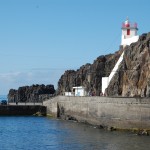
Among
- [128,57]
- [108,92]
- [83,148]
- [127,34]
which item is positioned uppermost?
[127,34]

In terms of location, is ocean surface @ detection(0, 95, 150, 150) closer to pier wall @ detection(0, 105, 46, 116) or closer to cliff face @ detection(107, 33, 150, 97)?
cliff face @ detection(107, 33, 150, 97)

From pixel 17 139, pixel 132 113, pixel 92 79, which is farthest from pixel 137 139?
pixel 92 79

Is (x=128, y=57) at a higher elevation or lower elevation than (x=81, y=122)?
higher

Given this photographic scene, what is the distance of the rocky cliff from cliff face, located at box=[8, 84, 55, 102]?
905 inches

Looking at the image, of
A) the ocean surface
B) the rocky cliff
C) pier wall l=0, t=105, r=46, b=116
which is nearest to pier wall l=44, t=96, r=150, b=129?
the ocean surface

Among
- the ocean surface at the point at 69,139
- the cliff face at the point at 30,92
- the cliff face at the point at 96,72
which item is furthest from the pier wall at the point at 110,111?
the cliff face at the point at 30,92

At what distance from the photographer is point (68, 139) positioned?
151 feet

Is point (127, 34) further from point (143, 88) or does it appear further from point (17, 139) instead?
point (17, 139)

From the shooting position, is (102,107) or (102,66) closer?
(102,107)

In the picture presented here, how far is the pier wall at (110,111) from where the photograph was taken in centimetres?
4791

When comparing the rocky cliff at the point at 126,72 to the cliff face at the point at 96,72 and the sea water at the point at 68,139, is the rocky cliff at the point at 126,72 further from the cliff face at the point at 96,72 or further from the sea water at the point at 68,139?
the sea water at the point at 68,139

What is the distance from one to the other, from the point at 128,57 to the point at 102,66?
16.2m

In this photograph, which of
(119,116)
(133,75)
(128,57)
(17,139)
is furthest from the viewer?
(128,57)

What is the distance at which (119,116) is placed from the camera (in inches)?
2003
